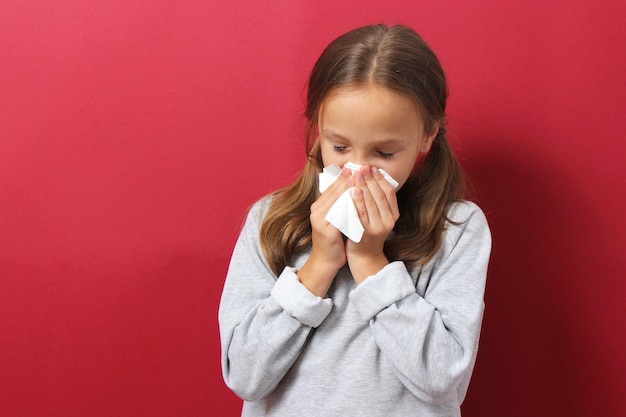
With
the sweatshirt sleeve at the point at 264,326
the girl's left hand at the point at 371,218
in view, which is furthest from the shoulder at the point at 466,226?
the sweatshirt sleeve at the point at 264,326

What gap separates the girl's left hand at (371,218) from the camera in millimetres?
960

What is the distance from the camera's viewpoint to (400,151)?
3.22 ft

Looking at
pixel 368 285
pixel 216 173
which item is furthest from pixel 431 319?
pixel 216 173

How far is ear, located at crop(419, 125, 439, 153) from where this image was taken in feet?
3.41

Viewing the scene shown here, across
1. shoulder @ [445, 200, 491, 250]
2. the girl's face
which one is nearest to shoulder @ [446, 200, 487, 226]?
shoulder @ [445, 200, 491, 250]

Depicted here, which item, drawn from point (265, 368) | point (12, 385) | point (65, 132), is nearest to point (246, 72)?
point (65, 132)

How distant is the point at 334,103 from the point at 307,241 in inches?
8.1

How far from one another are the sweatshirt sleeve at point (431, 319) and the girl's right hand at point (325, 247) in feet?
0.14

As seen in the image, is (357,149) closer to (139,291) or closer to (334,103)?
(334,103)

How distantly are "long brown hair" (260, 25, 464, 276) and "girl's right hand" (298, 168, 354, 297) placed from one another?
0.26 feet

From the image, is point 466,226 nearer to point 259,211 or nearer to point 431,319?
point 431,319

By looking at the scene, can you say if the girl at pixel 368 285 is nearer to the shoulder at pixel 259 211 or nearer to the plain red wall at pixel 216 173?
the shoulder at pixel 259 211

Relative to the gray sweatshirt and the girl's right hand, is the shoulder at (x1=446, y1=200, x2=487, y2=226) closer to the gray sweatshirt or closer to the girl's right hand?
the gray sweatshirt

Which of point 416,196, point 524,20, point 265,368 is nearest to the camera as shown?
point 265,368
